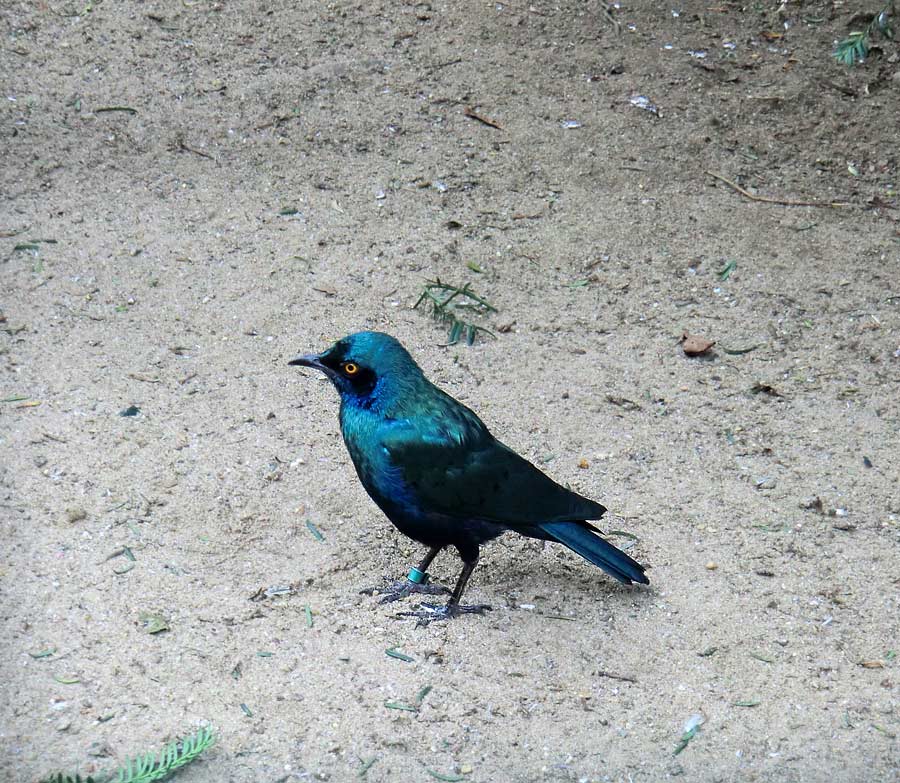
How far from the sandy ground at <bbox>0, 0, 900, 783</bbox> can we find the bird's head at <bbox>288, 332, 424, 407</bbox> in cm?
76

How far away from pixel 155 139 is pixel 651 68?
3.27 m

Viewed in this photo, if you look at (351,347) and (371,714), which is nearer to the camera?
(371,714)

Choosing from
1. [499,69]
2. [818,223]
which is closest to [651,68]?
[499,69]

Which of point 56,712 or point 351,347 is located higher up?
point 351,347

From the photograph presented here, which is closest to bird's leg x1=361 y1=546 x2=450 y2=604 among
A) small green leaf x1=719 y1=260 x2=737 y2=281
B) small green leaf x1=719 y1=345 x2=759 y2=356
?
small green leaf x1=719 y1=345 x2=759 y2=356

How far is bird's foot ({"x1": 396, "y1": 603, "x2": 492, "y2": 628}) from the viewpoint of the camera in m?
4.33

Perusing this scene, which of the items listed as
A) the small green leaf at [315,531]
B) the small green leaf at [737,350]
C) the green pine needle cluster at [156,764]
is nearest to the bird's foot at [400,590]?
the small green leaf at [315,531]

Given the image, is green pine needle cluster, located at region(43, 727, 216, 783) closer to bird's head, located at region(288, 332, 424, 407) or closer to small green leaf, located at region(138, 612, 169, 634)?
small green leaf, located at region(138, 612, 169, 634)

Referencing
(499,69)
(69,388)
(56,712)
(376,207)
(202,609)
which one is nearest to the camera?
(56,712)

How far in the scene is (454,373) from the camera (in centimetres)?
575

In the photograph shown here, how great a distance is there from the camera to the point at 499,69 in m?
7.73

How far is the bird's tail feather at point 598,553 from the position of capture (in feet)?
14.3

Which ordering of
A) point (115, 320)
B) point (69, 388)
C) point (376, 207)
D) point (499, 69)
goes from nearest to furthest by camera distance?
point (69, 388) < point (115, 320) < point (376, 207) < point (499, 69)

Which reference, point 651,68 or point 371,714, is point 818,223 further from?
point 371,714
